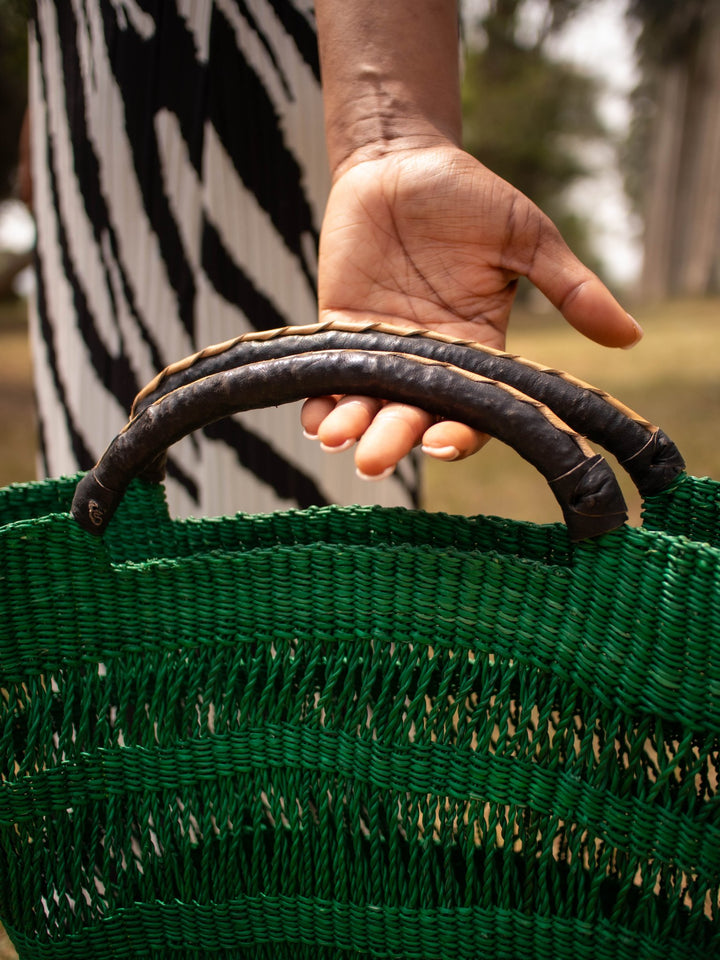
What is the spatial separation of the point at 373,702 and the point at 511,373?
0.27 m

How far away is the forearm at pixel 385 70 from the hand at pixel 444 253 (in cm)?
3

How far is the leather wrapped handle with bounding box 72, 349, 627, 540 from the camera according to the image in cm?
47

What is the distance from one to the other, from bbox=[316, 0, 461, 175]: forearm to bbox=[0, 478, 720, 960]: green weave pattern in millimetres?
412

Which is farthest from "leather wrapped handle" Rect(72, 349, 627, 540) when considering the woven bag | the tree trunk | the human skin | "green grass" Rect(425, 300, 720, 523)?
the tree trunk

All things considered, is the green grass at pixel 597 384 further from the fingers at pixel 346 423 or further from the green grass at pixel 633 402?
the fingers at pixel 346 423

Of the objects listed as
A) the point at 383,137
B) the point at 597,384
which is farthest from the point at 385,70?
the point at 597,384

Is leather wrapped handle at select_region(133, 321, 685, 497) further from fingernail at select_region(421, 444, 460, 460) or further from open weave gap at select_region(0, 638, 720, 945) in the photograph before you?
open weave gap at select_region(0, 638, 720, 945)

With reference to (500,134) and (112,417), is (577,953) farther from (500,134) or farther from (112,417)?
(500,134)

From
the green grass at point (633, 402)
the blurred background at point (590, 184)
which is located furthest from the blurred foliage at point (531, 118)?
the green grass at point (633, 402)

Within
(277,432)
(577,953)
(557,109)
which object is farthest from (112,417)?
(557,109)

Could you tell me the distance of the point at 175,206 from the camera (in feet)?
2.90

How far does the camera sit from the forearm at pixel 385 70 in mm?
718

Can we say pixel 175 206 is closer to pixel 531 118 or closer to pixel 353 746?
pixel 353 746

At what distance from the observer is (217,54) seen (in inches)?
33.6
